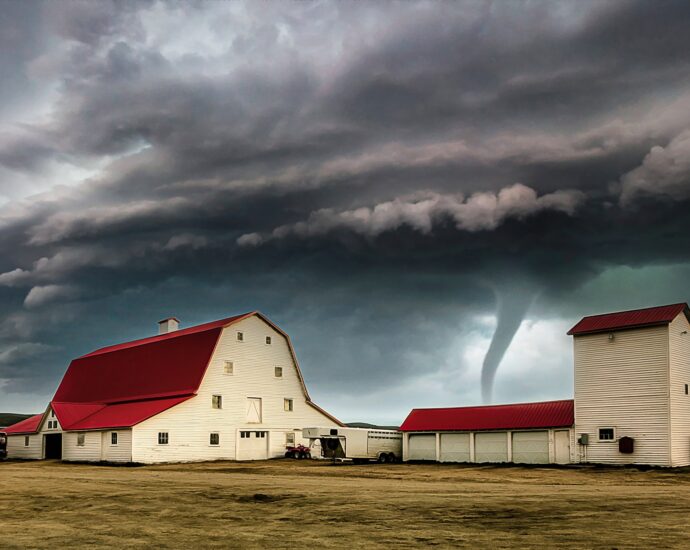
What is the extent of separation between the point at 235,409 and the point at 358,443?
1020 cm

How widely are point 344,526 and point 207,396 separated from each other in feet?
133

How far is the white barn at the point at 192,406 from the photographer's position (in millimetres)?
56941

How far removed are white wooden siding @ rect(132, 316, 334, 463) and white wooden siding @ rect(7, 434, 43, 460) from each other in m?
15.4

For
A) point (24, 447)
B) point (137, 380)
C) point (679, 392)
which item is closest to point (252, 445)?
point (137, 380)

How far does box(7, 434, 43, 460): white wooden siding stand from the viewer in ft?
216

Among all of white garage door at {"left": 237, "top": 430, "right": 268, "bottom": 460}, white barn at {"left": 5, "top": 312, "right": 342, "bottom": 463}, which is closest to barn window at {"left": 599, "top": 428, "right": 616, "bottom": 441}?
white barn at {"left": 5, "top": 312, "right": 342, "bottom": 463}

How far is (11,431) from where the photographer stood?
7062 centimetres

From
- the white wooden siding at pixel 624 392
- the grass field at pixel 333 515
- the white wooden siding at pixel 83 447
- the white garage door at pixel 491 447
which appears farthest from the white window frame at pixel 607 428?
the white wooden siding at pixel 83 447

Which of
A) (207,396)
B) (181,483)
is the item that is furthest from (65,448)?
(181,483)

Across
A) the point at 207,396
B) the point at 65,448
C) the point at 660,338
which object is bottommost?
the point at 65,448

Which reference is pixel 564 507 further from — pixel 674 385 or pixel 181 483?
pixel 674 385

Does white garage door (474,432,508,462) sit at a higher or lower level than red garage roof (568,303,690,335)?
lower

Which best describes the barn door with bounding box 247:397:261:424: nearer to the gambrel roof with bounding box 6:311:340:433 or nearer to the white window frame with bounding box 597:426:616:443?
the gambrel roof with bounding box 6:311:340:433

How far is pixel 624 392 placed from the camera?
48.7 metres
